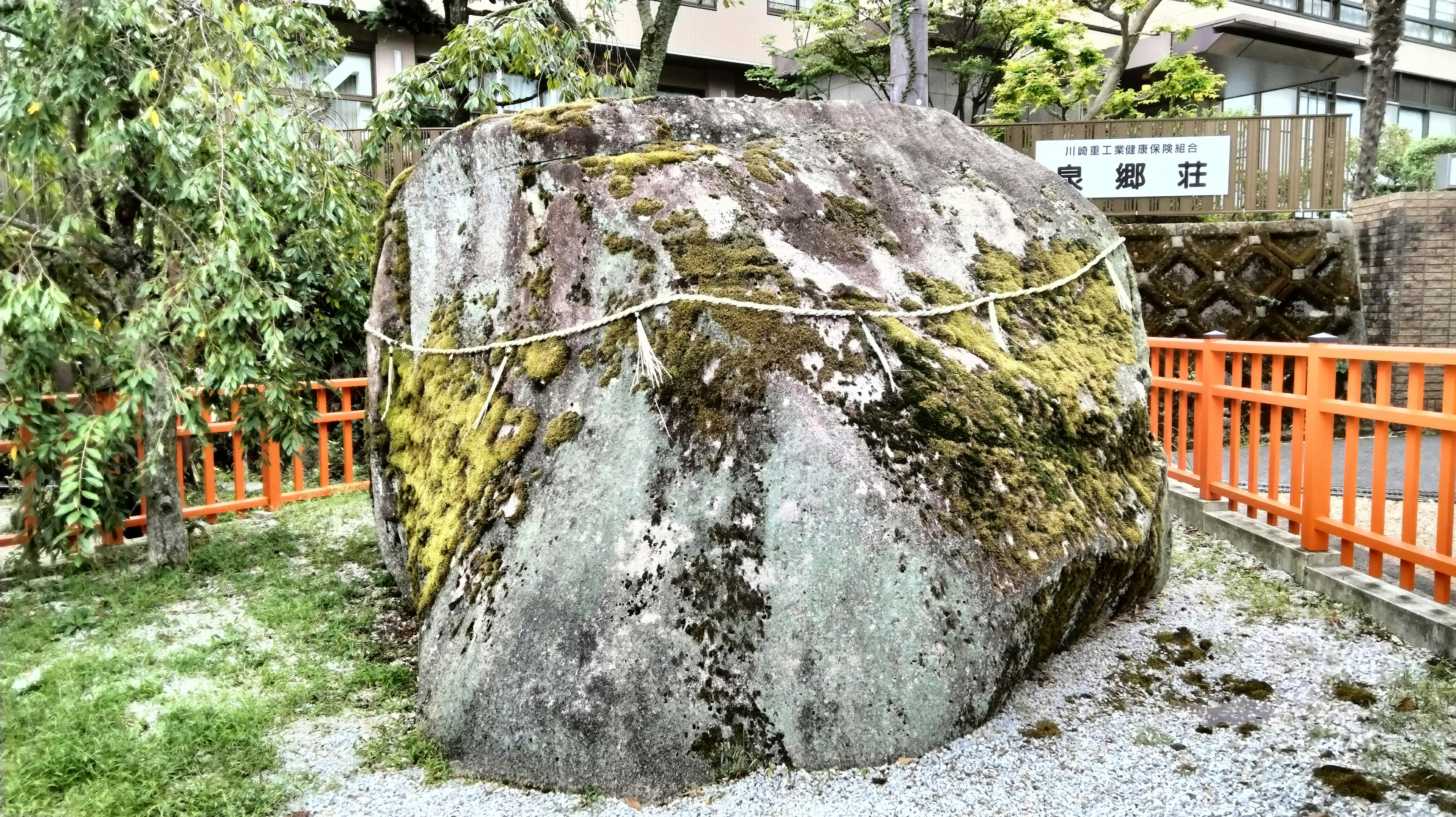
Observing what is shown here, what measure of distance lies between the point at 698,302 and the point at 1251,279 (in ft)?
30.8

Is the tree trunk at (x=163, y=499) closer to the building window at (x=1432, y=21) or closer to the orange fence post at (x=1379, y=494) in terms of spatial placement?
the orange fence post at (x=1379, y=494)

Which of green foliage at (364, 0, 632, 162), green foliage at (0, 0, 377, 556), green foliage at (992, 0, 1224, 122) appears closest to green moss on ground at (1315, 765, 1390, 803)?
green foliage at (0, 0, 377, 556)

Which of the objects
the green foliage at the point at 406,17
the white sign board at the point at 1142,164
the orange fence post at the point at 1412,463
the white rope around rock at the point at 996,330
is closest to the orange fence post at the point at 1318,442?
the orange fence post at the point at 1412,463

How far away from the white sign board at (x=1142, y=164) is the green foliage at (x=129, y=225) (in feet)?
27.9

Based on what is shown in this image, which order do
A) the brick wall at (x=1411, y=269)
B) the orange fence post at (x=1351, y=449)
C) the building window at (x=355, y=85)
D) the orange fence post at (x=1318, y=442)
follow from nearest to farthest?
the orange fence post at (x=1351, y=449) → the orange fence post at (x=1318, y=442) → the brick wall at (x=1411, y=269) → the building window at (x=355, y=85)

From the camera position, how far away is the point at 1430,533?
5430 mm

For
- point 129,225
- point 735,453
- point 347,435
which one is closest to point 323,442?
point 347,435

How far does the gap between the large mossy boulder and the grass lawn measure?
0.45 metres

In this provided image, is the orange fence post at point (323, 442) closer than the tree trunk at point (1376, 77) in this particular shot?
Yes

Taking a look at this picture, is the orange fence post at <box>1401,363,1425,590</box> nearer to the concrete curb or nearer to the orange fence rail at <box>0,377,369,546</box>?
the concrete curb

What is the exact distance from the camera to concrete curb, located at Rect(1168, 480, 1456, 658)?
12.0ft

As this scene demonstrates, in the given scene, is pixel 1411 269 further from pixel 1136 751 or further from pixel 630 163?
pixel 630 163

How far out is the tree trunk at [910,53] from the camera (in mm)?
8594

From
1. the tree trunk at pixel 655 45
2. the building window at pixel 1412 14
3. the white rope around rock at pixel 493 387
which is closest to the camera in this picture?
the white rope around rock at pixel 493 387
